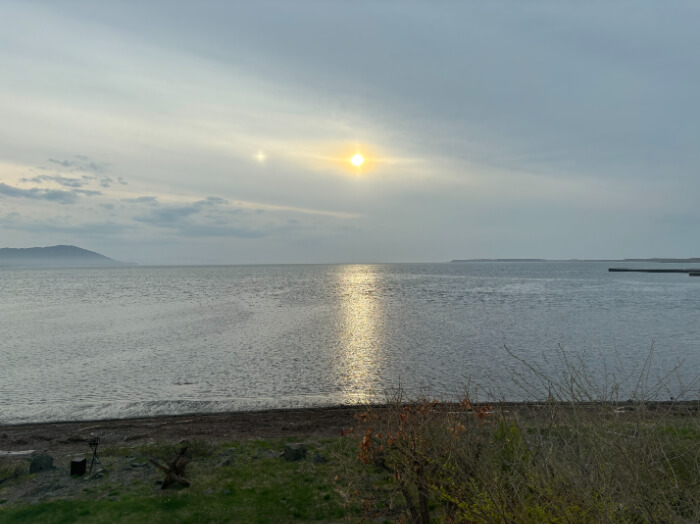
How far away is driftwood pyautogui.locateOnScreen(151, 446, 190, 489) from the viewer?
48.7 feet

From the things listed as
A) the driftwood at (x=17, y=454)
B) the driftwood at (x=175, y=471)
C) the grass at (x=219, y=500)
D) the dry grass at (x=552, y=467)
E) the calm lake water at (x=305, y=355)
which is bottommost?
the calm lake water at (x=305, y=355)

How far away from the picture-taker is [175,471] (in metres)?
15.2

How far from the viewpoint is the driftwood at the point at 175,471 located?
584 inches

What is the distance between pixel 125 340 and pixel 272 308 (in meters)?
33.1

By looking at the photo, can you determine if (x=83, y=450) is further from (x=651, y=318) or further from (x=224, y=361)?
(x=651, y=318)

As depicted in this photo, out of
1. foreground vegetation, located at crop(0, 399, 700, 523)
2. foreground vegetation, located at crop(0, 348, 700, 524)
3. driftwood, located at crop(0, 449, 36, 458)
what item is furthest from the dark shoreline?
foreground vegetation, located at crop(0, 399, 700, 523)

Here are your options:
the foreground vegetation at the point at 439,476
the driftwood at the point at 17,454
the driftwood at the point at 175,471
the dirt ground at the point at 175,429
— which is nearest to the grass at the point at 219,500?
the foreground vegetation at the point at 439,476

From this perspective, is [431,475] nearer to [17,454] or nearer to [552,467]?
[552,467]

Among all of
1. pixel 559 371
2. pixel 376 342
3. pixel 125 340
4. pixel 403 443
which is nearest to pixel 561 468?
pixel 403 443

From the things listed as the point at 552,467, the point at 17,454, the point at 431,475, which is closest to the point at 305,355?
the point at 17,454

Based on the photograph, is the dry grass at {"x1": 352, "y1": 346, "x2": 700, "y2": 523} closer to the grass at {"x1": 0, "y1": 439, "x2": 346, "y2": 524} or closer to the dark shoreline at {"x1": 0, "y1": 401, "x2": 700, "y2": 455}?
the grass at {"x1": 0, "y1": 439, "x2": 346, "y2": 524}

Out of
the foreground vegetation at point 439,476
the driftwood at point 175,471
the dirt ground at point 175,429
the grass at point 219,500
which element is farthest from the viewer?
the dirt ground at point 175,429

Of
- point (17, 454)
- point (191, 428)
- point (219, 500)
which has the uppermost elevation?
point (219, 500)

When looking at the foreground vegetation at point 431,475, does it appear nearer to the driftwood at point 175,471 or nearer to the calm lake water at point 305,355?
the driftwood at point 175,471
